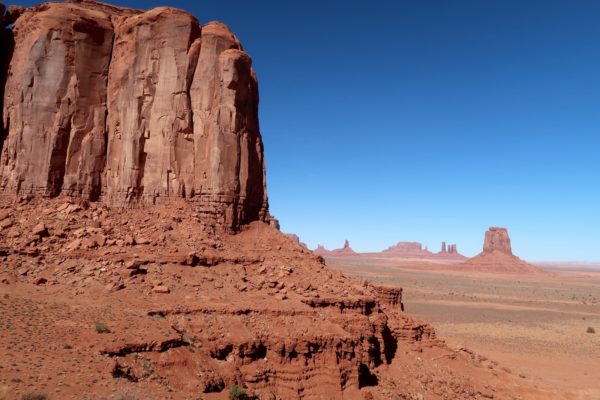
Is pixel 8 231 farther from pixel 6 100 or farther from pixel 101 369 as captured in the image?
pixel 101 369

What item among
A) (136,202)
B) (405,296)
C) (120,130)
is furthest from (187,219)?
(405,296)

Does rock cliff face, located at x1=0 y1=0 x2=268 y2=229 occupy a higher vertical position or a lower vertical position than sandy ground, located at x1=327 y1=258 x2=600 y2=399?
higher

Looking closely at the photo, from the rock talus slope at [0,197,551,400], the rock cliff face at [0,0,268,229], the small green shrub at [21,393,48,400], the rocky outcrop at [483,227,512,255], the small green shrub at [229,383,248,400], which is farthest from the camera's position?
the rocky outcrop at [483,227,512,255]

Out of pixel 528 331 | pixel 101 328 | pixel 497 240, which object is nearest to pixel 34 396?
pixel 101 328

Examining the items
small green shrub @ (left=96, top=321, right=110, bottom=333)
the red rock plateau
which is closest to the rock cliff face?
the red rock plateau

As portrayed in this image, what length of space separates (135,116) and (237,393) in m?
19.4

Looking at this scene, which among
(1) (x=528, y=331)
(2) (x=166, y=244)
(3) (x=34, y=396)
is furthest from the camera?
(1) (x=528, y=331)

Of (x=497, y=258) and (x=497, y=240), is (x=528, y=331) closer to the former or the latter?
(x=497, y=258)

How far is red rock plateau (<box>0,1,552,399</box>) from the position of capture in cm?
1959

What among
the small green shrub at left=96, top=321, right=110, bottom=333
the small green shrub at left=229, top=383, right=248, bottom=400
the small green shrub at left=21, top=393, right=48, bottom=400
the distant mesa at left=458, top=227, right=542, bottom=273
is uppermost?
the distant mesa at left=458, top=227, right=542, bottom=273

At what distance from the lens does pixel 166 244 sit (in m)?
26.3

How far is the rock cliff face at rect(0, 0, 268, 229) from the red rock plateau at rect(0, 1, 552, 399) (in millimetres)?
93

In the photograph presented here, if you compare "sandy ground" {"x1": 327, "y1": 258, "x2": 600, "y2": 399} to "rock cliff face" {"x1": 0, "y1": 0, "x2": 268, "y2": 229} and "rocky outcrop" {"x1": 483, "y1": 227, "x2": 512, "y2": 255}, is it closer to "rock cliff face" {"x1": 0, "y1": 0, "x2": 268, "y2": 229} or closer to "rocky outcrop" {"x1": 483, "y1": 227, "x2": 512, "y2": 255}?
"rock cliff face" {"x1": 0, "y1": 0, "x2": 268, "y2": 229}

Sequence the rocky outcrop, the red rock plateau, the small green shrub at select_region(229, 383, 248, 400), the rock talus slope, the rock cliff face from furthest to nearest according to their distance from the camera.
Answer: the rocky outcrop < the rock cliff face < the red rock plateau < the small green shrub at select_region(229, 383, 248, 400) < the rock talus slope
